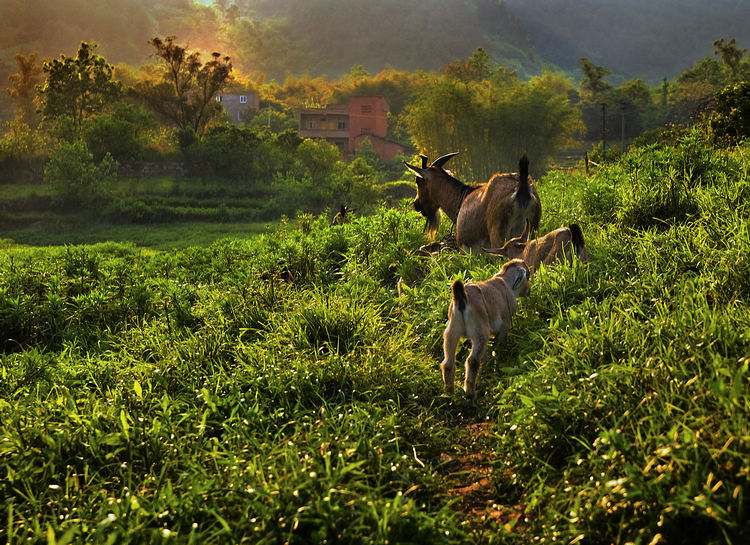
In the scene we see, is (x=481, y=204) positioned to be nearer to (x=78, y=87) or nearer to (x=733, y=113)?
(x=733, y=113)

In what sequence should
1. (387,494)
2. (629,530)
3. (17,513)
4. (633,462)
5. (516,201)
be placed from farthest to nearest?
(516,201), (387,494), (17,513), (633,462), (629,530)

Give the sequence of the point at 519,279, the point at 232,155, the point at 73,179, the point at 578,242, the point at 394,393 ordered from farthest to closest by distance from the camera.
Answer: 1. the point at 232,155
2. the point at 73,179
3. the point at 578,242
4. the point at 519,279
5. the point at 394,393

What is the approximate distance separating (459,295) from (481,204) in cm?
331

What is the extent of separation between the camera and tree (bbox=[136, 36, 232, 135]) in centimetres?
4419

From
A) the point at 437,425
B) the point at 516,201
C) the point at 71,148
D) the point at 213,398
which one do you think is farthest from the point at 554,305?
the point at 71,148

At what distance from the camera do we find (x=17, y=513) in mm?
2664

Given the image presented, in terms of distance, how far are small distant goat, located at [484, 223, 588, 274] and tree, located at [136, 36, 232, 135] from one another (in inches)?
1655

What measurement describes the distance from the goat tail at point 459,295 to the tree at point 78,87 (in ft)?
133

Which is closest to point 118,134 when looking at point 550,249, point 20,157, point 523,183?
point 20,157

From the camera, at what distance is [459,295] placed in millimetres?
3748

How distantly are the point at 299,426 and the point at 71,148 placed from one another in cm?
3448

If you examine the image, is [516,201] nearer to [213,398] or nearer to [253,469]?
[213,398]

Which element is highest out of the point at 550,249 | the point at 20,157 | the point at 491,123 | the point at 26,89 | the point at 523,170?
the point at 26,89

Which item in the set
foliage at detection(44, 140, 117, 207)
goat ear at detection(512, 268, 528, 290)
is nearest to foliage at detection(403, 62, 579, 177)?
foliage at detection(44, 140, 117, 207)
